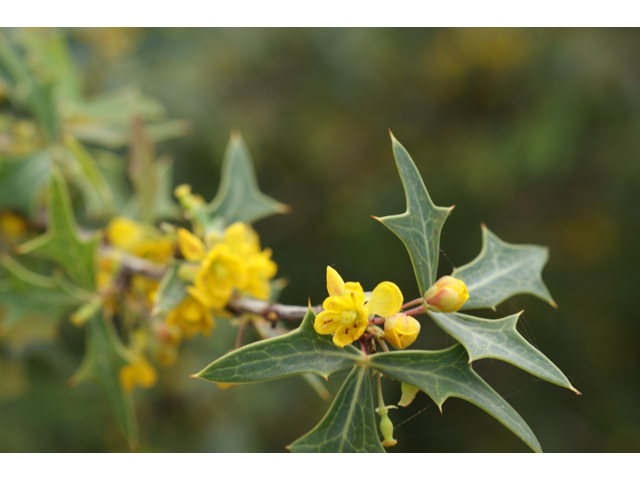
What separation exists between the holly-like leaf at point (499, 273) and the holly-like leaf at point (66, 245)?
92cm

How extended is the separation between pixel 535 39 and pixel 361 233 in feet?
5.18

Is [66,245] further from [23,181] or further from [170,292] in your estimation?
[170,292]

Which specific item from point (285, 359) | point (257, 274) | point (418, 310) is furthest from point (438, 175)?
point (285, 359)

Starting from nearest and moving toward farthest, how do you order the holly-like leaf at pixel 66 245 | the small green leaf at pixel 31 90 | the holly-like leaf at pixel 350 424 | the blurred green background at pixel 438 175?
the holly-like leaf at pixel 350 424 → the holly-like leaf at pixel 66 245 → the small green leaf at pixel 31 90 → the blurred green background at pixel 438 175

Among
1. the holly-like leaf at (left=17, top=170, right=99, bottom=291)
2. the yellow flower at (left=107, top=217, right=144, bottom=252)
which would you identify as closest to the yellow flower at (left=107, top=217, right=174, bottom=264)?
the yellow flower at (left=107, top=217, right=144, bottom=252)

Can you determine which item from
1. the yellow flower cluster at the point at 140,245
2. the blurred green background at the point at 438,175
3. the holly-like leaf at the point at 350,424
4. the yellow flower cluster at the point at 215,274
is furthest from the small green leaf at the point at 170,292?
the blurred green background at the point at 438,175

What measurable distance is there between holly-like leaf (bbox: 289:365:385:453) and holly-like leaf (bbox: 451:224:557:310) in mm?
225

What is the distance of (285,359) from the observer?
75 centimetres

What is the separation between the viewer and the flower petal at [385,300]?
749mm

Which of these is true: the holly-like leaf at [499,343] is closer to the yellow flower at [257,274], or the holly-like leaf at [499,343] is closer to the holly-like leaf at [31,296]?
the yellow flower at [257,274]

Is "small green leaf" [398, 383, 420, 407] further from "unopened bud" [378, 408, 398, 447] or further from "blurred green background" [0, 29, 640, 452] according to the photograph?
"blurred green background" [0, 29, 640, 452]

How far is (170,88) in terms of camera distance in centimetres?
275

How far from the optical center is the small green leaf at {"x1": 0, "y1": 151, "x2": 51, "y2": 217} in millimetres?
1411

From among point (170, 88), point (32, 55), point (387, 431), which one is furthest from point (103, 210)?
point (170, 88)
